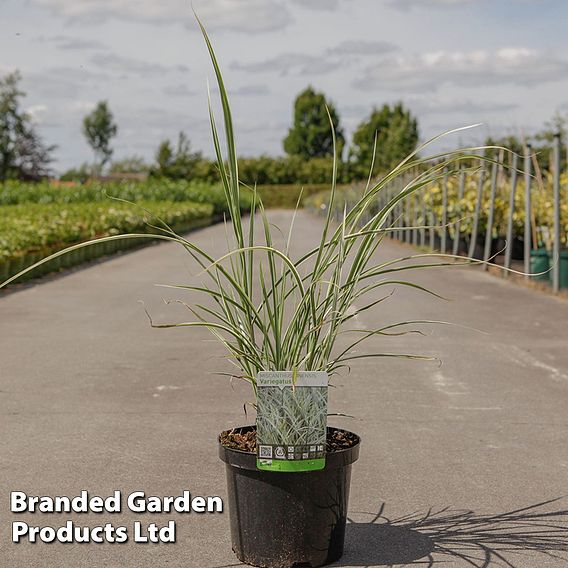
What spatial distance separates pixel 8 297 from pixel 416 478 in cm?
1052

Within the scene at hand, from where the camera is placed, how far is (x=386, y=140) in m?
84.2

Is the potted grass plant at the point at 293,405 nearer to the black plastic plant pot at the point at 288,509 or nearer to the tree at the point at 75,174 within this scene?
the black plastic plant pot at the point at 288,509

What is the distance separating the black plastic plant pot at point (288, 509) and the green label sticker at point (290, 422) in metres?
0.07

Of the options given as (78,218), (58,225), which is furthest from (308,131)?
(58,225)

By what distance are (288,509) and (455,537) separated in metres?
0.95

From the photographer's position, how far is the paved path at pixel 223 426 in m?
4.48

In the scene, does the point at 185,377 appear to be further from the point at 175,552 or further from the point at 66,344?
the point at 175,552

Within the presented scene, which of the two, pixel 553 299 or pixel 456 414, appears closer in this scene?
pixel 456 414

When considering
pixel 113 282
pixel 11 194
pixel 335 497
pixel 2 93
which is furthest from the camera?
pixel 2 93

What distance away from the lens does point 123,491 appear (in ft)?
16.8

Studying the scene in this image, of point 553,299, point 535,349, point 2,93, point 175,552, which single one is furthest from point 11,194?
point 2,93

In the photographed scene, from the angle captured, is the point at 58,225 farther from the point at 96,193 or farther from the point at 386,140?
the point at 386,140

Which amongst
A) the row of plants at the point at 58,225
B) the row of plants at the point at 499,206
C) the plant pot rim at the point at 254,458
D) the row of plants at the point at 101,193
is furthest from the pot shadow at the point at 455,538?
the row of plants at the point at 101,193

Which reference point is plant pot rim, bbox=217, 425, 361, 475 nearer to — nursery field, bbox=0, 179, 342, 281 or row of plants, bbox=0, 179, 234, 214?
nursery field, bbox=0, 179, 342, 281
